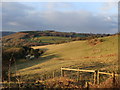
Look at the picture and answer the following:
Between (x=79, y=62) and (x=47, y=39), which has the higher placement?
(x=47, y=39)

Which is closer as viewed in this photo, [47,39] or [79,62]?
[79,62]

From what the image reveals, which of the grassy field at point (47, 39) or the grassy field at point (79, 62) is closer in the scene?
the grassy field at point (79, 62)

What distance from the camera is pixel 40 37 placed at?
11581 cm

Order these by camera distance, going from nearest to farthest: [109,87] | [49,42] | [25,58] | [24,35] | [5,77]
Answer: [109,87] < [5,77] < [25,58] < [49,42] < [24,35]

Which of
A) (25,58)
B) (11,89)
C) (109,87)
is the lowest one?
(25,58)

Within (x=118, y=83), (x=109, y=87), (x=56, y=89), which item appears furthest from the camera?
(x=56, y=89)

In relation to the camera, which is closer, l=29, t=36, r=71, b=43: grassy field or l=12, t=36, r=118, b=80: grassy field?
l=12, t=36, r=118, b=80: grassy field

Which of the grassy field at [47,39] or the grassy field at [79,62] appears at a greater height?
the grassy field at [47,39]

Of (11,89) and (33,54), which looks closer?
(11,89)

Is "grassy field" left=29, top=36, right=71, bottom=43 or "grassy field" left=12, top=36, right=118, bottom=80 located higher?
"grassy field" left=29, top=36, right=71, bottom=43

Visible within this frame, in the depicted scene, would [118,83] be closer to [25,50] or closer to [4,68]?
[4,68]

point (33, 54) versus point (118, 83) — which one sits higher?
point (118, 83)

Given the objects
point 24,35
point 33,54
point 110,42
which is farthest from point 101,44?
point 24,35

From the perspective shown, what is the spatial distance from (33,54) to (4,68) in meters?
50.5
